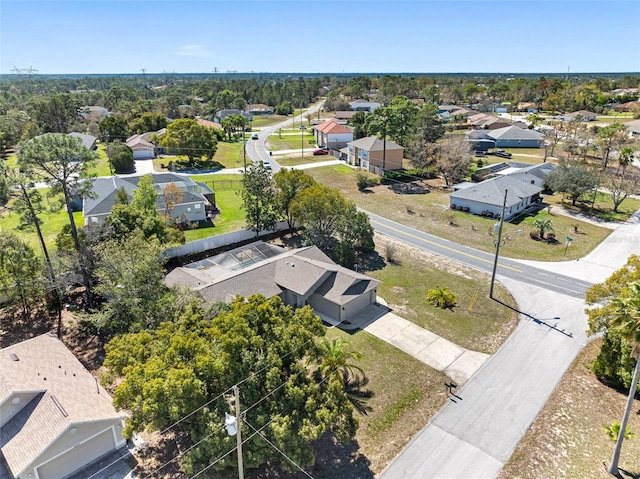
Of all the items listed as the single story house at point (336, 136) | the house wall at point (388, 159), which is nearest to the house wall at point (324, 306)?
the house wall at point (388, 159)

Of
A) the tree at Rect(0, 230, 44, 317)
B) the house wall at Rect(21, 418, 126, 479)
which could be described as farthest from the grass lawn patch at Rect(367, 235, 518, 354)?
the tree at Rect(0, 230, 44, 317)

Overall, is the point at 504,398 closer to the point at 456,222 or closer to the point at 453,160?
the point at 456,222

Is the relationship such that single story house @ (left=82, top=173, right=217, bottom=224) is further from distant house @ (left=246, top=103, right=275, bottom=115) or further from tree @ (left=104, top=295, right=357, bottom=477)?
distant house @ (left=246, top=103, right=275, bottom=115)

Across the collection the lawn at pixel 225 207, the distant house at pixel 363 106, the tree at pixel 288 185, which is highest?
the distant house at pixel 363 106

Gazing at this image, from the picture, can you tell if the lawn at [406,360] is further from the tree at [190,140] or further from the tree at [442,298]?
the tree at [190,140]

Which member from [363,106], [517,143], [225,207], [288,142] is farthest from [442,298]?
[363,106]

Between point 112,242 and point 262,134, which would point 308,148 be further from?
point 112,242
